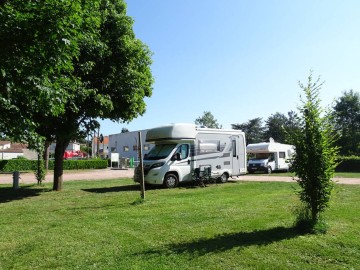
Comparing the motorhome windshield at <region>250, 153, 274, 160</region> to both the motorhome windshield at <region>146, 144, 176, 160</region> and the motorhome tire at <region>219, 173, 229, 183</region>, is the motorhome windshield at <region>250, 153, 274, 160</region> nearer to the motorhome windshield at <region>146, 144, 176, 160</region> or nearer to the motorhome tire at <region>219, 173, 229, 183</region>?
the motorhome tire at <region>219, 173, 229, 183</region>

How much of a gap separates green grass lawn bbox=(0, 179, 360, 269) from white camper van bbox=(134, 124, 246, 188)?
6.02m

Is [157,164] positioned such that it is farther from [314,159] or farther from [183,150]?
[314,159]

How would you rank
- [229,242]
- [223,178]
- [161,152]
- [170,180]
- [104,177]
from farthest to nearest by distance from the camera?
[104,177] → [223,178] → [161,152] → [170,180] → [229,242]

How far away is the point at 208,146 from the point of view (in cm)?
1777

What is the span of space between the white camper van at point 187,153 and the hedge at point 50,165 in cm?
1831

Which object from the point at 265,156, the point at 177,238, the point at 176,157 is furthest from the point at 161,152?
the point at 265,156

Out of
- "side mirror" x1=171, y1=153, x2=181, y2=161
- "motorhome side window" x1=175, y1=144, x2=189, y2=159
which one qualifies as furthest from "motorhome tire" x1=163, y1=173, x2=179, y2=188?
"motorhome side window" x1=175, y1=144, x2=189, y2=159

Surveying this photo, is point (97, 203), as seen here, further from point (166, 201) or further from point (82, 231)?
point (82, 231)

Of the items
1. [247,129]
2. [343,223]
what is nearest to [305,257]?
[343,223]

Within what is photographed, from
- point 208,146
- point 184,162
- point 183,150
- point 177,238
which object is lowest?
point 177,238

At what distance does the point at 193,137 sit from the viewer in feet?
56.0

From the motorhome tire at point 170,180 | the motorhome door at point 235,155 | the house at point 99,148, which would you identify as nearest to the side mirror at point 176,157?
the motorhome tire at point 170,180

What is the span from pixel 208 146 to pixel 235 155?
75.1 inches

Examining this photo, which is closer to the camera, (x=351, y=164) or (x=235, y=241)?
(x=235, y=241)
